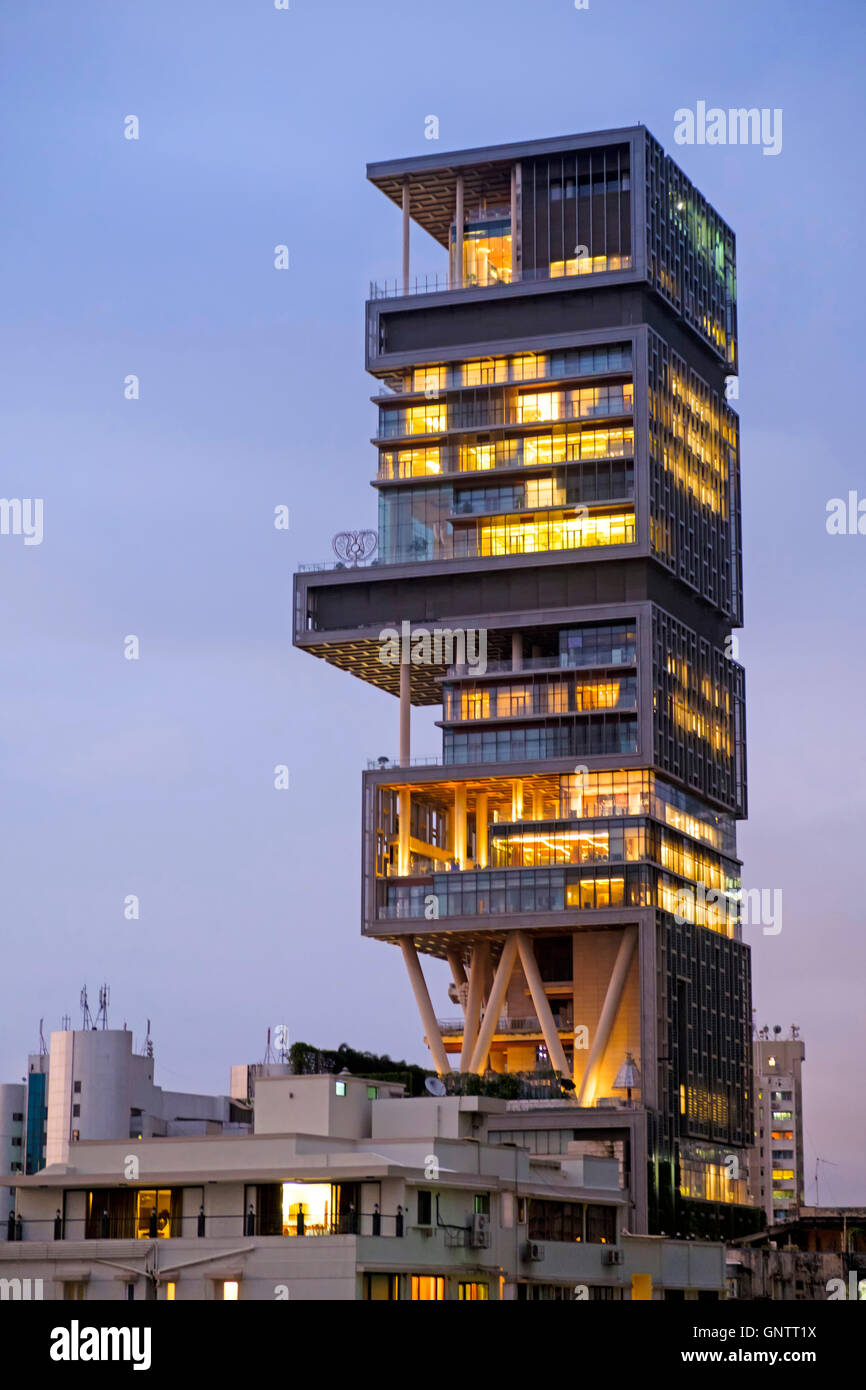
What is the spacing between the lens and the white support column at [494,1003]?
178 m

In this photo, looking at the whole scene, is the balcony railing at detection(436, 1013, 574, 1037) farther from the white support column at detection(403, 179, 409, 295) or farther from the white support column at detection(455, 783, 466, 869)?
the white support column at detection(403, 179, 409, 295)

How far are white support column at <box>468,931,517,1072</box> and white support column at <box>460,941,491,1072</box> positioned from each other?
164cm

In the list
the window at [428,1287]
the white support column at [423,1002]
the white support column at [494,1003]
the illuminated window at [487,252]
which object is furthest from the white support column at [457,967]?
the window at [428,1287]

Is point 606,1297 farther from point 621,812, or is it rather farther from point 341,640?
point 341,640

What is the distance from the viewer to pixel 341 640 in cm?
18988

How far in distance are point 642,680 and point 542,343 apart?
99.7 feet

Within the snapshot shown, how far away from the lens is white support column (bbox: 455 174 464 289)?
636 feet

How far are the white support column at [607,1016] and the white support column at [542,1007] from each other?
6.25 ft

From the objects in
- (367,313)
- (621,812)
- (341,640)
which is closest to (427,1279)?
(621,812)

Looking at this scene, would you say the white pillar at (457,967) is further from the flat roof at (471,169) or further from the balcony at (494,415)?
the flat roof at (471,169)

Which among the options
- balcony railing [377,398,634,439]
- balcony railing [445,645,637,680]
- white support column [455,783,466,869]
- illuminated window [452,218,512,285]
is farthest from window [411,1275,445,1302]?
illuminated window [452,218,512,285]

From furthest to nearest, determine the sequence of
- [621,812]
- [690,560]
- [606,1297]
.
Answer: [690,560] → [621,812] → [606,1297]
